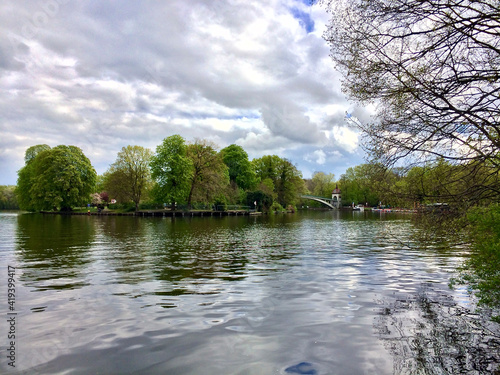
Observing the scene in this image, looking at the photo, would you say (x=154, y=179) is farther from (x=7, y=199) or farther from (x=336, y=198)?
(x=336, y=198)

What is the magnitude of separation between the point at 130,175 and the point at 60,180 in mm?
13191

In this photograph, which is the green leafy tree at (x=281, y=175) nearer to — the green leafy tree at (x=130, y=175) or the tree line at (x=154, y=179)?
the tree line at (x=154, y=179)

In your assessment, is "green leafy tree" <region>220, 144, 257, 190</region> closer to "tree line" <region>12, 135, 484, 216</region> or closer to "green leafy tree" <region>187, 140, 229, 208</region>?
"tree line" <region>12, 135, 484, 216</region>

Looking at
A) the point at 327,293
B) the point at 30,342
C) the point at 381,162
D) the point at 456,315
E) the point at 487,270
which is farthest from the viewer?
the point at 327,293

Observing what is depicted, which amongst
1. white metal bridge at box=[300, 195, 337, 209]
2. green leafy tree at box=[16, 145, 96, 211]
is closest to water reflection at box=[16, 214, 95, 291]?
green leafy tree at box=[16, 145, 96, 211]

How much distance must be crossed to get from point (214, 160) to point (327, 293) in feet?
186

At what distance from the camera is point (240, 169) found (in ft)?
263

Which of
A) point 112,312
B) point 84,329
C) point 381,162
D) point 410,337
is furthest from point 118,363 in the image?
point 381,162

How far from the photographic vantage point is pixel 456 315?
7711mm

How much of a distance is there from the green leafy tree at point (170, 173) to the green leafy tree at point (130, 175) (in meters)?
5.07

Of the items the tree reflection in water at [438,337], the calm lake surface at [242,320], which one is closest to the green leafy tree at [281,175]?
the calm lake surface at [242,320]

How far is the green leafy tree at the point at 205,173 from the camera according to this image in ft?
204

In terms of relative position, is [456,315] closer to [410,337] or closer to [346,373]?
[410,337]

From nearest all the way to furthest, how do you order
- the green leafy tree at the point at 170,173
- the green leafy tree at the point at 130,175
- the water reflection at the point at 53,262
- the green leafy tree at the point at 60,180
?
the water reflection at the point at 53,262 → the green leafy tree at the point at 170,173 → the green leafy tree at the point at 130,175 → the green leafy tree at the point at 60,180
